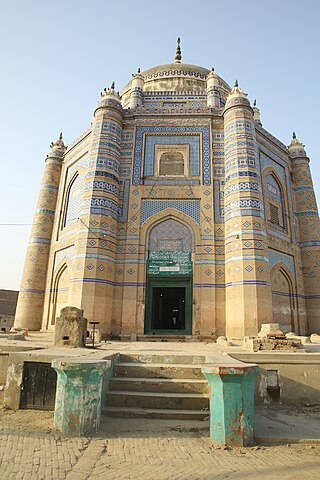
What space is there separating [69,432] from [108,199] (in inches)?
404

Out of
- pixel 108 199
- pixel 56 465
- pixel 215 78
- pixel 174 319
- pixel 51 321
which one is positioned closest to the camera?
pixel 56 465

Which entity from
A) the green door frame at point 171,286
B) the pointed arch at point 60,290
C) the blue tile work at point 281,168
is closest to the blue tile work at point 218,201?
the green door frame at point 171,286

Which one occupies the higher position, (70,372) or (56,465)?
(70,372)

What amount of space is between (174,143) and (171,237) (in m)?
4.38

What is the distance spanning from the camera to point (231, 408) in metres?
3.72

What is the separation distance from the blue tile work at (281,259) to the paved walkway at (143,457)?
1054 centimetres

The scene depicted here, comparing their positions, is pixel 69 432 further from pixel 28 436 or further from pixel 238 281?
pixel 238 281

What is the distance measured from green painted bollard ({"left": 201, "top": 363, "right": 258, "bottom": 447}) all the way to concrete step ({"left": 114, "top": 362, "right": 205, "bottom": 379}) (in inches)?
58.6

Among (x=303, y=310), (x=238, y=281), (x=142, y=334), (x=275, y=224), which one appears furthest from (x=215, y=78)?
(x=142, y=334)

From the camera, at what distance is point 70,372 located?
387 centimetres

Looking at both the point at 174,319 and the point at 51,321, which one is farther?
the point at 174,319

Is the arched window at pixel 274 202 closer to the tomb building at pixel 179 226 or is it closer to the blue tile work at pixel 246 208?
the tomb building at pixel 179 226

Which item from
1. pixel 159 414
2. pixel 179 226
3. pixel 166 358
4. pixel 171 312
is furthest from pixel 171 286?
pixel 159 414

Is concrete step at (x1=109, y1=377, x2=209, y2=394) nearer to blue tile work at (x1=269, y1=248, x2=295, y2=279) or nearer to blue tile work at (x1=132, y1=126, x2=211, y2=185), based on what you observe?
blue tile work at (x1=269, y1=248, x2=295, y2=279)
